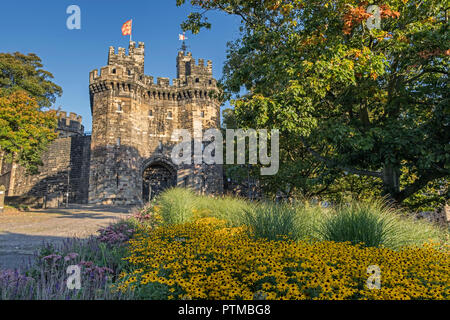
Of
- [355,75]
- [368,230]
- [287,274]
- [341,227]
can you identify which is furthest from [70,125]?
[287,274]

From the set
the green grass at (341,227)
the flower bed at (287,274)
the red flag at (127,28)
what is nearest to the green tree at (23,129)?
the red flag at (127,28)

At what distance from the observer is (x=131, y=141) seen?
2533 centimetres

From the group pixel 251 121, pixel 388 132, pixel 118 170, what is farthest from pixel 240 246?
pixel 118 170

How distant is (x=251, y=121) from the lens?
8352mm

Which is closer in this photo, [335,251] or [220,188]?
[335,251]

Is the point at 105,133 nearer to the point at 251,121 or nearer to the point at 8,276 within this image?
the point at 251,121

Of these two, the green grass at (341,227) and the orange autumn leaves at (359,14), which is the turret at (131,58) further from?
the green grass at (341,227)

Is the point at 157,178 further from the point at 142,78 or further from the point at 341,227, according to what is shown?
the point at 341,227

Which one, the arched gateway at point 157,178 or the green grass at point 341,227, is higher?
the arched gateway at point 157,178

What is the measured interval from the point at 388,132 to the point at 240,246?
21.5 ft

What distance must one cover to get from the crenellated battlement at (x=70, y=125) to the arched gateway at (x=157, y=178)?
57.5ft

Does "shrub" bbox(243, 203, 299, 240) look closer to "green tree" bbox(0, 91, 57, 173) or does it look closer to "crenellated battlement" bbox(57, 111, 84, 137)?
"green tree" bbox(0, 91, 57, 173)

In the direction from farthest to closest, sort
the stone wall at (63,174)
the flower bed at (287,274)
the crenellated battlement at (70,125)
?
the crenellated battlement at (70,125)
the stone wall at (63,174)
the flower bed at (287,274)

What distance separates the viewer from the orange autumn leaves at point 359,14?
723 cm
